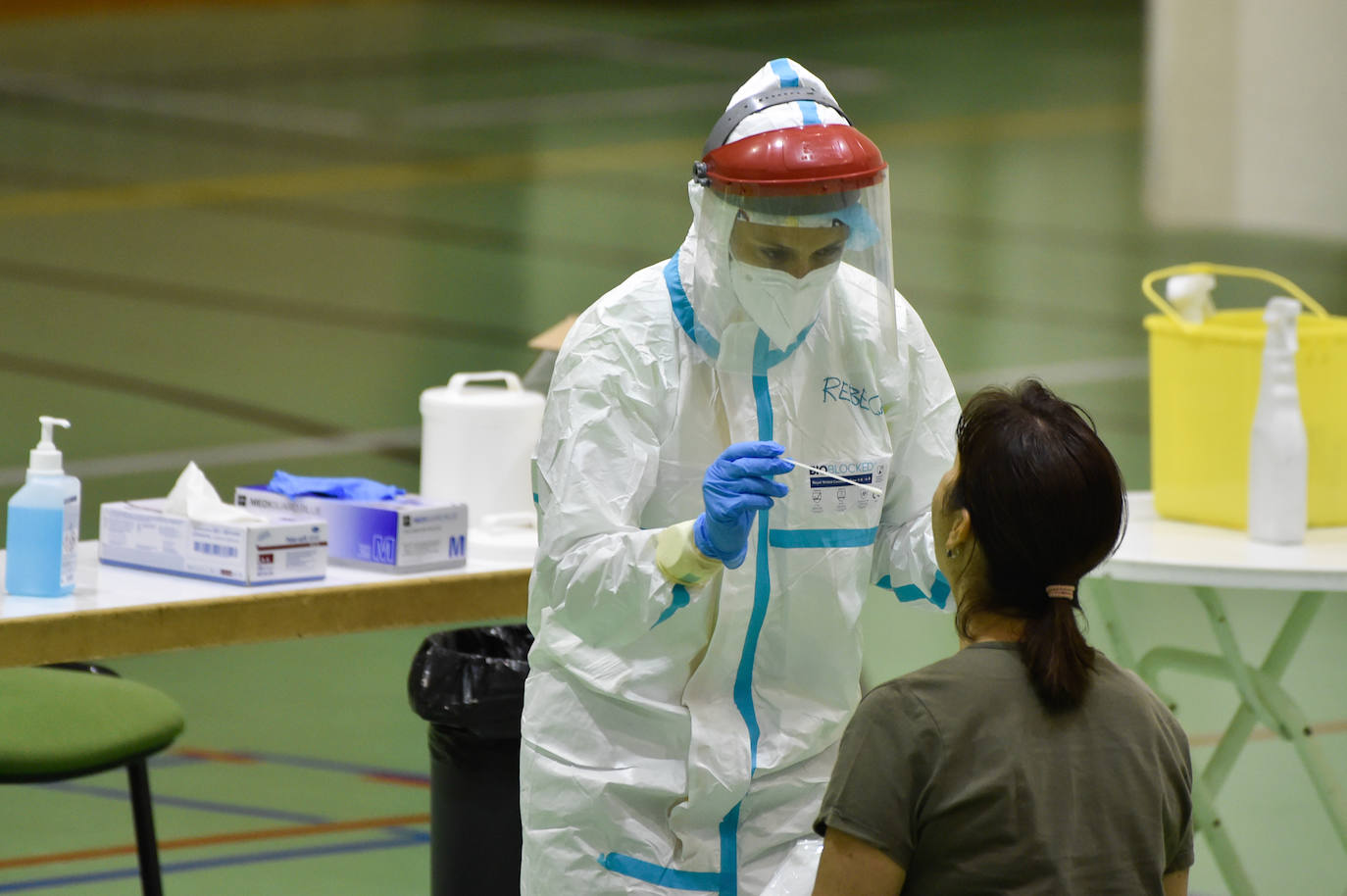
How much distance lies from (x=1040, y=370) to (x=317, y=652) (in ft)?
12.6

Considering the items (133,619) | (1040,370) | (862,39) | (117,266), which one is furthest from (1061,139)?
(133,619)

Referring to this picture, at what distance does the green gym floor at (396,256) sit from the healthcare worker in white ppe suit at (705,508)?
5.41ft

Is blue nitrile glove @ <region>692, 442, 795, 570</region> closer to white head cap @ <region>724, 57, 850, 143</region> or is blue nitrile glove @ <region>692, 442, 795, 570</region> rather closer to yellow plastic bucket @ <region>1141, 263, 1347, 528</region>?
white head cap @ <region>724, 57, 850, 143</region>

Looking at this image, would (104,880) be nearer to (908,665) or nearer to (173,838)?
(173,838)

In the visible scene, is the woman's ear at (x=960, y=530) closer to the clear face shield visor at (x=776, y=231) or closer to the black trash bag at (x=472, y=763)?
the clear face shield visor at (x=776, y=231)

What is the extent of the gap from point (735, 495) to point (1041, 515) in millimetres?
456

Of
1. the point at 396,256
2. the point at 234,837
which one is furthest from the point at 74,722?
the point at 396,256

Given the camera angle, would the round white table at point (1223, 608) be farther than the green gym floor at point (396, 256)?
No

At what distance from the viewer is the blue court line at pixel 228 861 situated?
13.3 feet

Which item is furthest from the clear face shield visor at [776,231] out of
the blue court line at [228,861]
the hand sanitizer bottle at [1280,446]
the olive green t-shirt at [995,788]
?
the blue court line at [228,861]

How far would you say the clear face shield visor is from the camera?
2527mm

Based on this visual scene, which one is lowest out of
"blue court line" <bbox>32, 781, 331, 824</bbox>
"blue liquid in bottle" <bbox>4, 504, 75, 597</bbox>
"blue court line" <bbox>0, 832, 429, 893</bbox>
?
"blue court line" <bbox>0, 832, 429, 893</bbox>

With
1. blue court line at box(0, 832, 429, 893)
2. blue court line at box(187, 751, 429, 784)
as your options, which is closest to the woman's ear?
blue court line at box(0, 832, 429, 893)

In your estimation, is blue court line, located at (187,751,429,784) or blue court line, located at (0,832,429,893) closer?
blue court line, located at (0,832,429,893)
